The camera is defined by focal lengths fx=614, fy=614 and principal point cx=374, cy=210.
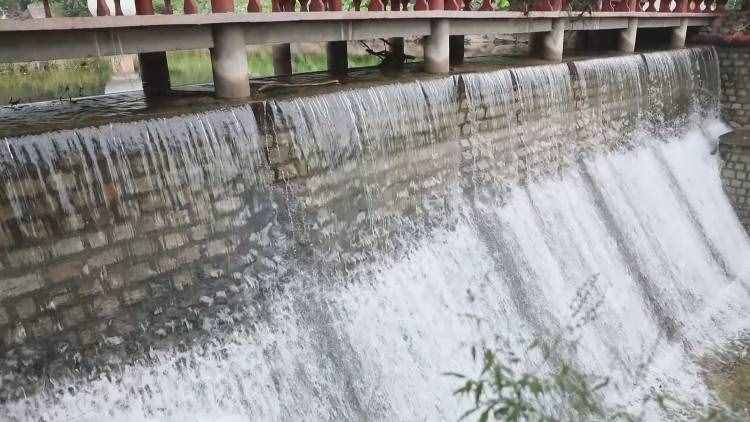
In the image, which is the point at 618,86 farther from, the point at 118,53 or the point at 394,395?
the point at 118,53

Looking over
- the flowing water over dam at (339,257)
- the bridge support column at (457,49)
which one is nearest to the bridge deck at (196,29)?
the flowing water over dam at (339,257)

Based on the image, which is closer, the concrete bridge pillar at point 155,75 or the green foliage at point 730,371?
the concrete bridge pillar at point 155,75

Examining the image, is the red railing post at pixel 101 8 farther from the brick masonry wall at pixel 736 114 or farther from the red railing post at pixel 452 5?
the brick masonry wall at pixel 736 114

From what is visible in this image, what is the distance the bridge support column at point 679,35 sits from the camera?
1098 centimetres

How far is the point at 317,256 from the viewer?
16.2 feet

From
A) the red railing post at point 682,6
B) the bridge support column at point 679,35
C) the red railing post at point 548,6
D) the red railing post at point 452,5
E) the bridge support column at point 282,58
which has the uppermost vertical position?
the red railing post at point 452,5

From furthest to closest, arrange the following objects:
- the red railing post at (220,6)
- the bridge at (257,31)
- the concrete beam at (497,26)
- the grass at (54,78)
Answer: the grass at (54,78)
the concrete beam at (497,26)
the red railing post at (220,6)
the bridge at (257,31)

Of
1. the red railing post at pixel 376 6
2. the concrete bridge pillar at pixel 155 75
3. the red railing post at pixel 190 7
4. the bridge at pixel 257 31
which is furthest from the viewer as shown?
the concrete bridge pillar at pixel 155 75

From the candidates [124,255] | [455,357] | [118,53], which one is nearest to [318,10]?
[118,53]

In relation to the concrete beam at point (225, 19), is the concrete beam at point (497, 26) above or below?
below

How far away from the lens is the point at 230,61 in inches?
197

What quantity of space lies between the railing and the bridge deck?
0.11 m

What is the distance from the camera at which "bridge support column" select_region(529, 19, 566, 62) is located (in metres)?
8.77

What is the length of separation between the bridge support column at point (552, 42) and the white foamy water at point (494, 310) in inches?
65.9
